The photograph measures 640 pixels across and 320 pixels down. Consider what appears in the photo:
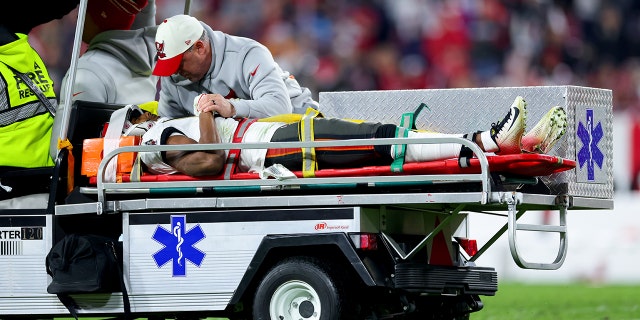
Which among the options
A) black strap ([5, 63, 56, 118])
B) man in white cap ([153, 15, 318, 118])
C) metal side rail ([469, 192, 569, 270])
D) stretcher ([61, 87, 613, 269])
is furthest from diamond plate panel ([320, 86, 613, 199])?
black strap ([5, 63, 56, 118])

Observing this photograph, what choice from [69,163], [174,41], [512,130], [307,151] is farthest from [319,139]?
[69,163]

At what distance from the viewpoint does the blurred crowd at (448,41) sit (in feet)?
58.0

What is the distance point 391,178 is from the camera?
6.53m

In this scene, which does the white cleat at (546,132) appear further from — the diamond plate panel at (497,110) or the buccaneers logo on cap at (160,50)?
the buccaneers logo on cap at (160,50)

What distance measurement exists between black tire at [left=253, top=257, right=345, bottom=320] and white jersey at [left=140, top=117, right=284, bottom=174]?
22.8 inches

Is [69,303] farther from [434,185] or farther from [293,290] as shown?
[434,185]

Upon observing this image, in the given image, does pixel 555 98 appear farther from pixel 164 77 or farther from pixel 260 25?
pixel 260 25

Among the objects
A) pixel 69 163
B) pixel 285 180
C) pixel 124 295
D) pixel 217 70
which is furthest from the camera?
pixel 217 70

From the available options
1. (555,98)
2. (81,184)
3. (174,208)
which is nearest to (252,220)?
(174,208)

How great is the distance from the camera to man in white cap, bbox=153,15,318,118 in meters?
7.54

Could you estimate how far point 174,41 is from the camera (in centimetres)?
755

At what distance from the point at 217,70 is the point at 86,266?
1.38 meters

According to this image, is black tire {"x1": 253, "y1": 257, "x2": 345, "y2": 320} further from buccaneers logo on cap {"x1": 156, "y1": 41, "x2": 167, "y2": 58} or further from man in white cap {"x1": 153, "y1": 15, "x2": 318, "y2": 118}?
buccaneers logo on cap {"x1": 156, "y1": 41, "x2": 167, "y2": 58}

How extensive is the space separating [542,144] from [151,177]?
2085 millimetres
